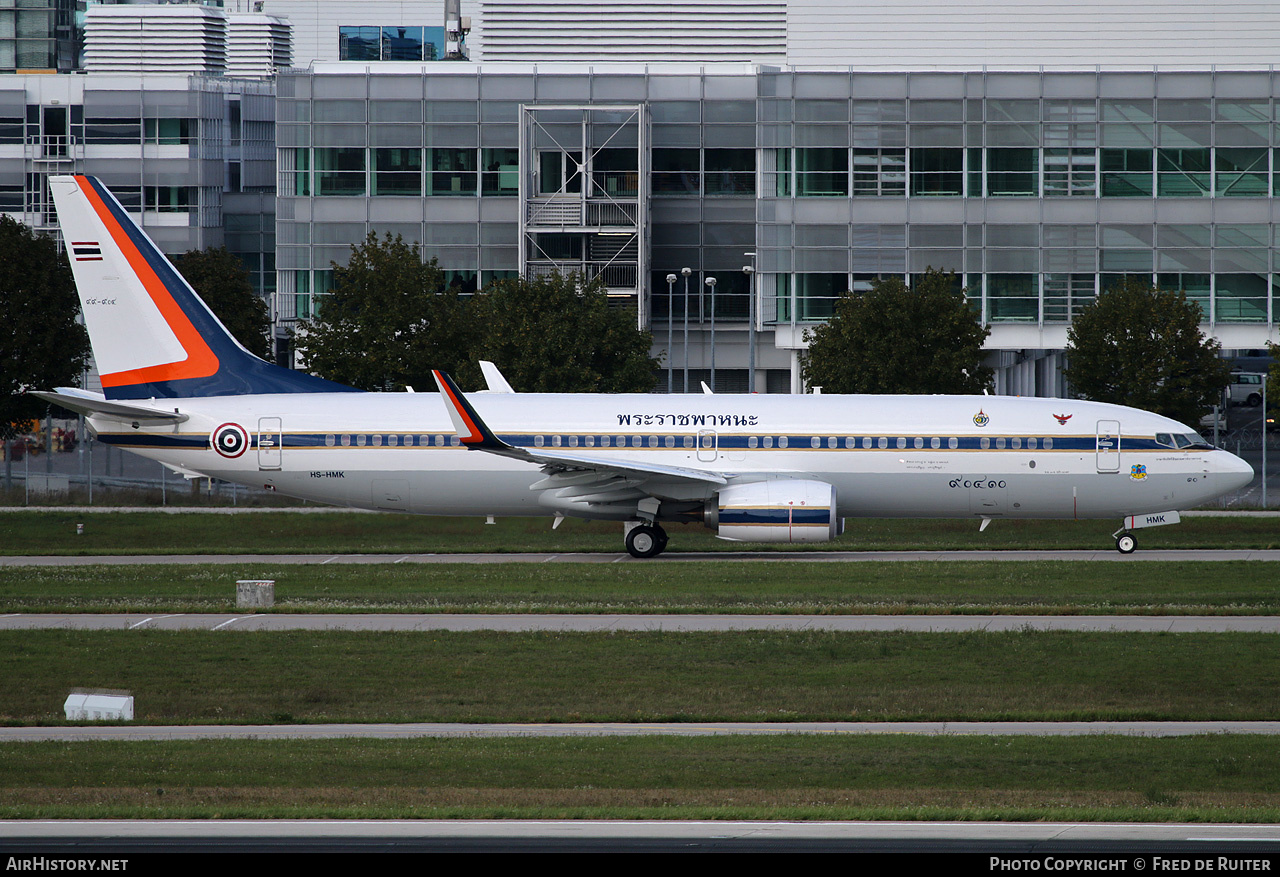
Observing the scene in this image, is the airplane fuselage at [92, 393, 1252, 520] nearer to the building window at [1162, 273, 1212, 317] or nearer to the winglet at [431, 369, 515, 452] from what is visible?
the winglet at [431, 369, 515, 452]

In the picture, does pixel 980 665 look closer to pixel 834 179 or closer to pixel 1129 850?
pixel 1129 850

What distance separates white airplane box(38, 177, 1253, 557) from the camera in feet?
111

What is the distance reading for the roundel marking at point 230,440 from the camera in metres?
34.2

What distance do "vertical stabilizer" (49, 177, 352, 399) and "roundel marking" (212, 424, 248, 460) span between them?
1.63 metres

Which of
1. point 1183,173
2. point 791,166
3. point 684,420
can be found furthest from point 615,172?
point 684,420

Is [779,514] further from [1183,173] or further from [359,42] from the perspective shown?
[359,42]

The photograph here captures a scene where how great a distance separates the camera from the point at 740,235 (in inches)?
3155

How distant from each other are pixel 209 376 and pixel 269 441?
9.33 ft

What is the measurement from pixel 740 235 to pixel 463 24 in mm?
48337

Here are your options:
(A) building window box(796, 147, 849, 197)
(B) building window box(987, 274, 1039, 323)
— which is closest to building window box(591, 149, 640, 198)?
(A) building window box(796, 147, 849, 197)

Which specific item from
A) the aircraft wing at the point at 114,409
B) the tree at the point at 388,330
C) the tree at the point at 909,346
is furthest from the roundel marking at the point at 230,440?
the tree at the point at 909,346

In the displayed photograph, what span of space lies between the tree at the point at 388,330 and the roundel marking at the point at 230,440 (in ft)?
48.0

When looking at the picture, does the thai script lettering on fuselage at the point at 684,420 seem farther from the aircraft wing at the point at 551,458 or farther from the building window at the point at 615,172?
the building window at the point at 615,172

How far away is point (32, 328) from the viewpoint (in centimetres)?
4756
